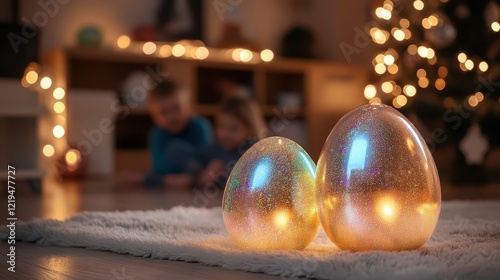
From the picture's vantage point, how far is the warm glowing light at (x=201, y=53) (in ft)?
15.6

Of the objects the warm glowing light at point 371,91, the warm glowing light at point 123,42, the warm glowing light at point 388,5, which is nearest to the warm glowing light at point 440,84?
the warm glowing light at point 388,5

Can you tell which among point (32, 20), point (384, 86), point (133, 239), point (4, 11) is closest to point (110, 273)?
point (133, 239)

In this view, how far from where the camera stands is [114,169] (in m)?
4.25

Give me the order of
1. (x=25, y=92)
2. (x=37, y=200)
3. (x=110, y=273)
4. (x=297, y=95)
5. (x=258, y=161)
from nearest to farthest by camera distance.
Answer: (x=110, y=273) → (x=258, y=161) → (x=37, y=200) → (x=25, y=92) → (x=297, y=95)

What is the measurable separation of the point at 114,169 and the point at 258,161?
11.1 feet

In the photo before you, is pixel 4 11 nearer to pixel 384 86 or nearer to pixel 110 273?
pixel 384 86

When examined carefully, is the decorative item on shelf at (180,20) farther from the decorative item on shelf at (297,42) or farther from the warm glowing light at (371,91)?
the warm glowing light at (371,91)

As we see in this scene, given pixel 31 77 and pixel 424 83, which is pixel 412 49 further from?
pixel 31 77

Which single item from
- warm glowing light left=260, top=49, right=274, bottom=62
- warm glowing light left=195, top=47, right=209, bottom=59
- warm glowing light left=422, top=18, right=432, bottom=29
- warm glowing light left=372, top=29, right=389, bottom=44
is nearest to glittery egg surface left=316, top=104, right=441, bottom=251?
warm glowing light left=422, top=18, right=432, bottom=29

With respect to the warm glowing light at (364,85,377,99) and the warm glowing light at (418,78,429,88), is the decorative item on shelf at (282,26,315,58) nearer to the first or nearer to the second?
the warm glowing light at (364,85,377,99)

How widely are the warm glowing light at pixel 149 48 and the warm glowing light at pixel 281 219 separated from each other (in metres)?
3.74

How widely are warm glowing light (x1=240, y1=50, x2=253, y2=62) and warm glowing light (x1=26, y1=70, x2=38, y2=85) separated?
1.52 metres

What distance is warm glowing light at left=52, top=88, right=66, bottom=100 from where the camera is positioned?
408 centimetres

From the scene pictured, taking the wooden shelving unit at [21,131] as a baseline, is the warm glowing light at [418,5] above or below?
above
